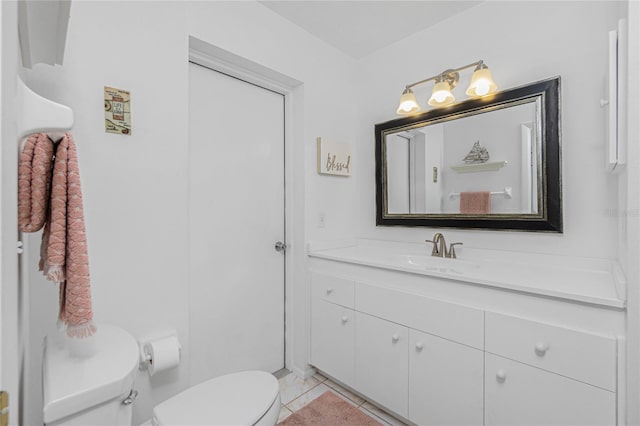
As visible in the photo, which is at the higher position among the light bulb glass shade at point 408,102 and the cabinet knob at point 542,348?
the light bulb glass shade at point 408,102

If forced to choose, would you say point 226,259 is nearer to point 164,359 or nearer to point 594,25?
point 164,359

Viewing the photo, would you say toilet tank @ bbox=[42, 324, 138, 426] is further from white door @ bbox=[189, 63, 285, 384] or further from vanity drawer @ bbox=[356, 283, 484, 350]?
vanity drawer @ bbox=[356, 283, 484, 350]

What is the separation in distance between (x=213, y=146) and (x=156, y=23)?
0.66 metres

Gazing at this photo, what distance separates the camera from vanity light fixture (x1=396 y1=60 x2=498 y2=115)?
5.69 ft

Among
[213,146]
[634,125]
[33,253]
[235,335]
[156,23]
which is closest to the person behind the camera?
[634,125]

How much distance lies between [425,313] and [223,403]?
97 cm

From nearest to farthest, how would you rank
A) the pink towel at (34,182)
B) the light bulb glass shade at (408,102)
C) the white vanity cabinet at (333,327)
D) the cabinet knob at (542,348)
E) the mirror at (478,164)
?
the pink towel at (34,182)
the cabinet knob at (542,348)
the mirror at (478,164)
the white vanity cabinet at (333,327)
the light bulb glass shade at (408,102)

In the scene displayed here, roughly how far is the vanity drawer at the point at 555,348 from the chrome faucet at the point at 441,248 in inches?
26.5

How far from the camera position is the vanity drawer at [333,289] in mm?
1880

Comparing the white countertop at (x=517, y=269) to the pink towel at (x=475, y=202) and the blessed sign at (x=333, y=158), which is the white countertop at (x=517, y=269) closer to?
the pink towel at (x=475, y=202)

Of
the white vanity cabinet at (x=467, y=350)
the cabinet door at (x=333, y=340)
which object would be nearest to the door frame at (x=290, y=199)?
the cabinet door at (x=333, y=340)

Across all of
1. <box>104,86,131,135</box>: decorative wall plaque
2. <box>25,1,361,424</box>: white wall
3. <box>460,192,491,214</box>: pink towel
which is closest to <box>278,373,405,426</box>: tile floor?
<box>25,1,361,424</box>: white wall

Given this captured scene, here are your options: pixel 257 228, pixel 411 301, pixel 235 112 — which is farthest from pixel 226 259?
pixel 411 301

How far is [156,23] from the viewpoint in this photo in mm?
1426
